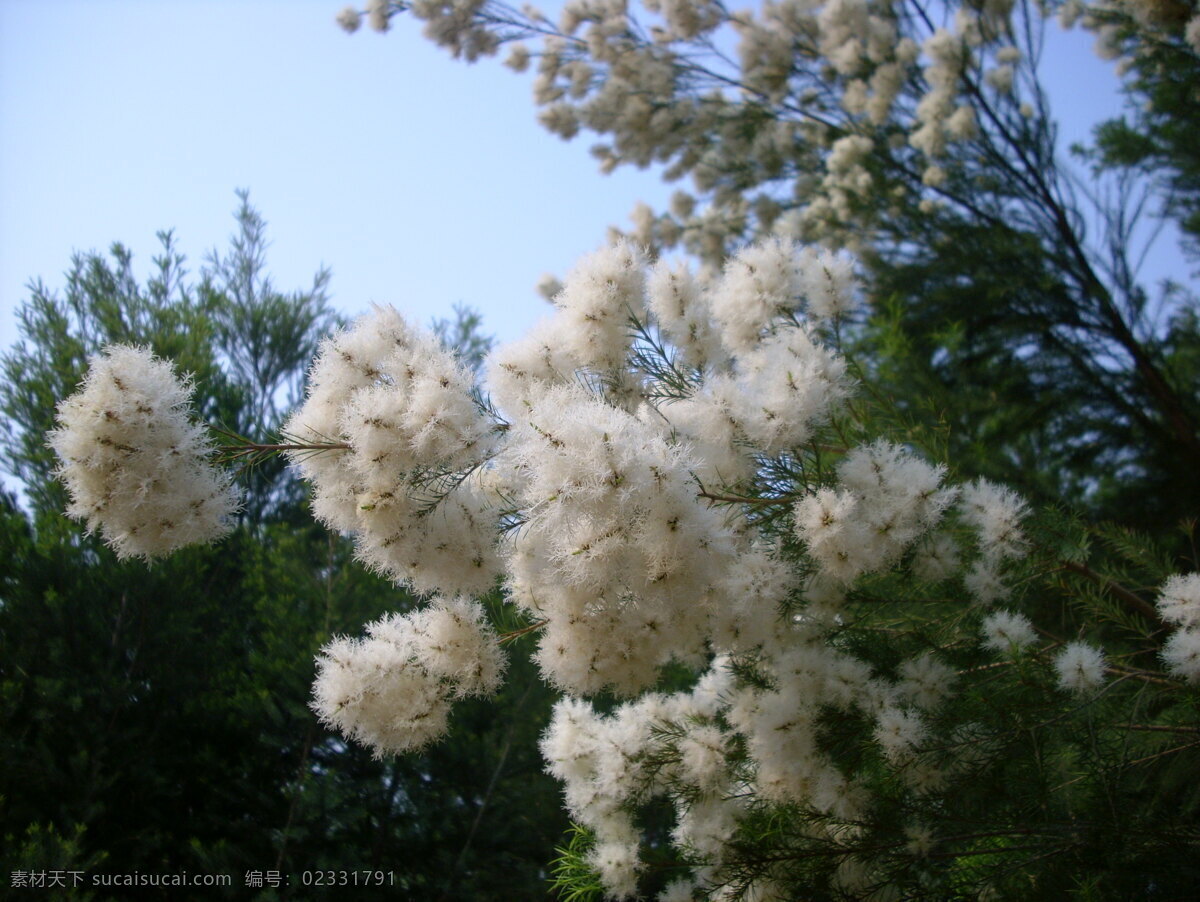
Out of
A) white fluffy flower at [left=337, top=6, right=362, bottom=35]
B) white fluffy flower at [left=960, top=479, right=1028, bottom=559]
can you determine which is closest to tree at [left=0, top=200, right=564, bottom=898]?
white fluffy flower at [left=337, top=6, right=362, bottom=35]

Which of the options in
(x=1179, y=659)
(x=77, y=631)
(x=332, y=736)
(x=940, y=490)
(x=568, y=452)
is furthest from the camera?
(x=332, y=736)

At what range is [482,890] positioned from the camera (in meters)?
4.73

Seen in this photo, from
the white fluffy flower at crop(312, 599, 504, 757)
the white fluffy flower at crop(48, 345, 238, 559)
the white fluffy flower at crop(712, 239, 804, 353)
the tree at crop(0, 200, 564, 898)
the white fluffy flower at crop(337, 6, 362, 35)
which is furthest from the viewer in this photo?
the white fluffy flower at crop(337, 6, 362, 35)

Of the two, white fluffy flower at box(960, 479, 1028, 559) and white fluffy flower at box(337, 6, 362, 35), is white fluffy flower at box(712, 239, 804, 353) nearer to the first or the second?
white fluffy flower at box(960, 479, 1028, 559)

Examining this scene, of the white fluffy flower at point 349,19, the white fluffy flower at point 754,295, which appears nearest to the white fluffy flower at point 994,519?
the white fluffy flower at point 754,295

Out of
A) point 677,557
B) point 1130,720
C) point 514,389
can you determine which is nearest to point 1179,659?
point 1130,720

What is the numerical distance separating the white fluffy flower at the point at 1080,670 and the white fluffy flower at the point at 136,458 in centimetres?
195

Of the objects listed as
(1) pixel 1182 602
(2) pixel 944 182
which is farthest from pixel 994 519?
(2) pixel 944 182

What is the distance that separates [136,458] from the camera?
1.44m

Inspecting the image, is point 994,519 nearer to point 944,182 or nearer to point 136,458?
point 136,458

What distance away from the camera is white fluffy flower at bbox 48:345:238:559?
4.66ft

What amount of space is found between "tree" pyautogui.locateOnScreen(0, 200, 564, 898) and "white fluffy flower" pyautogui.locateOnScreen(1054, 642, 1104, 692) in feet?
11.6

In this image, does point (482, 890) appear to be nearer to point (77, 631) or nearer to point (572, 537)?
point (77, 631)

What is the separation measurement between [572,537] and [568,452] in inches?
6.2
